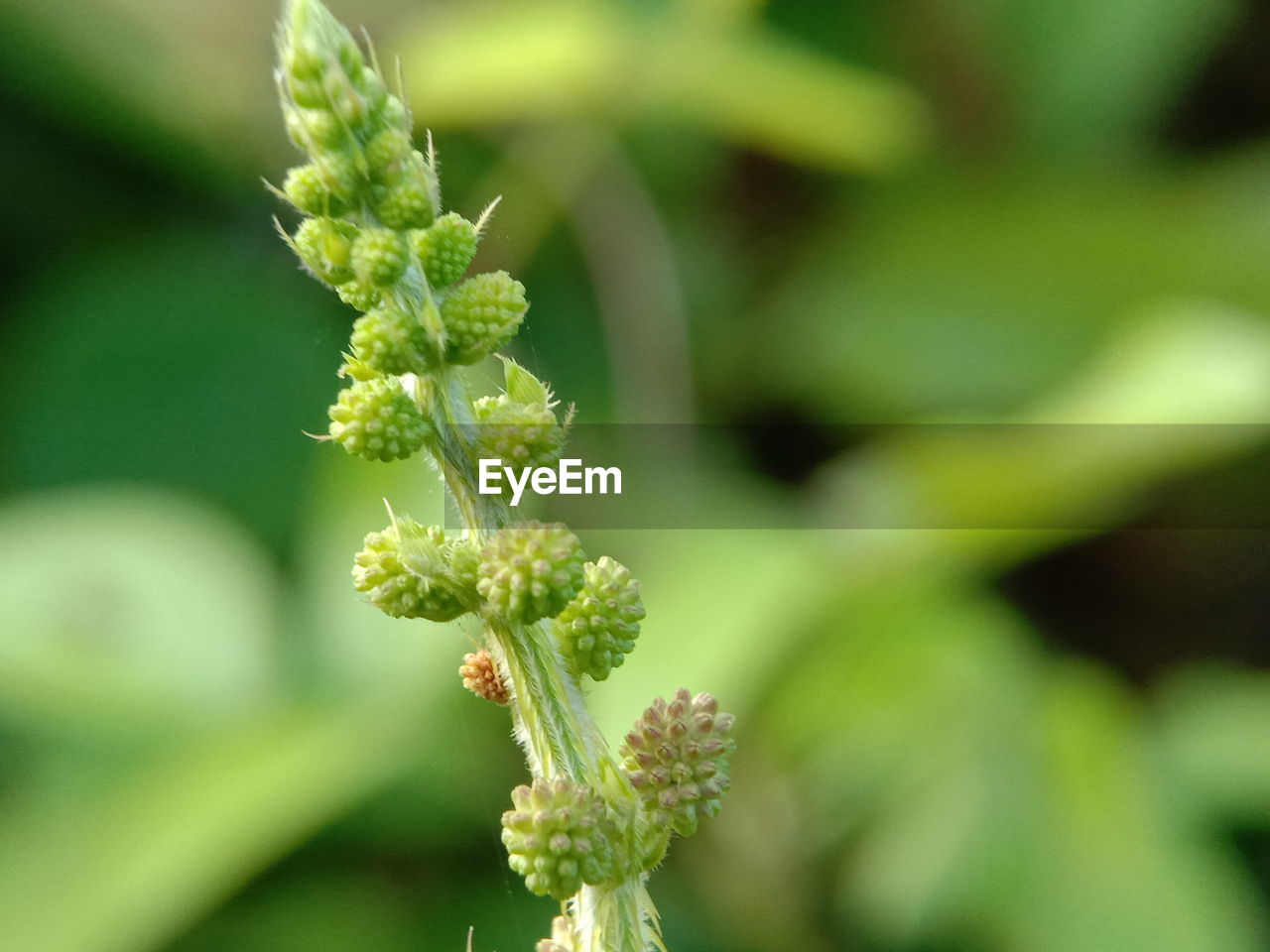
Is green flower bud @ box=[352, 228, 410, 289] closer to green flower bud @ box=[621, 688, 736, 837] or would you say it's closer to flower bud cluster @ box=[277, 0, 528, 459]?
flower bud cluster @ box=[277, 0, 528, 459]

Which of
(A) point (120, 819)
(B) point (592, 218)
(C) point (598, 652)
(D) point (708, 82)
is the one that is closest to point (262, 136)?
(B) point (592, 218)

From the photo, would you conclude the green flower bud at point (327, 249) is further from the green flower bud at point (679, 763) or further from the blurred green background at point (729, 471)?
the blurred green background at point (729, 471)

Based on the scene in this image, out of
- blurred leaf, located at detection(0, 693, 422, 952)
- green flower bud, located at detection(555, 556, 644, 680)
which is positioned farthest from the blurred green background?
green flower bud, located at detection(555, 556, 644, 680)

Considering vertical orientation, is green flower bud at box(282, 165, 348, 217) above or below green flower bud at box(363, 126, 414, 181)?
below

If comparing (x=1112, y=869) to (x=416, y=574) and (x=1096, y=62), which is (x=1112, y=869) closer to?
(x=416, y=574)

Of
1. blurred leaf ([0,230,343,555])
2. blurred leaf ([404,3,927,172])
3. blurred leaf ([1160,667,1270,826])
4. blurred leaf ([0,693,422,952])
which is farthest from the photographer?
blurred leaf ([0,230,343,555])

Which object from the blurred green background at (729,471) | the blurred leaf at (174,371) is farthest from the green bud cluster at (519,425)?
the blurred leaf at (174,371)

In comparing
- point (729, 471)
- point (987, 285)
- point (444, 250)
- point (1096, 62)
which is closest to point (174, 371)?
point (729, 471)
